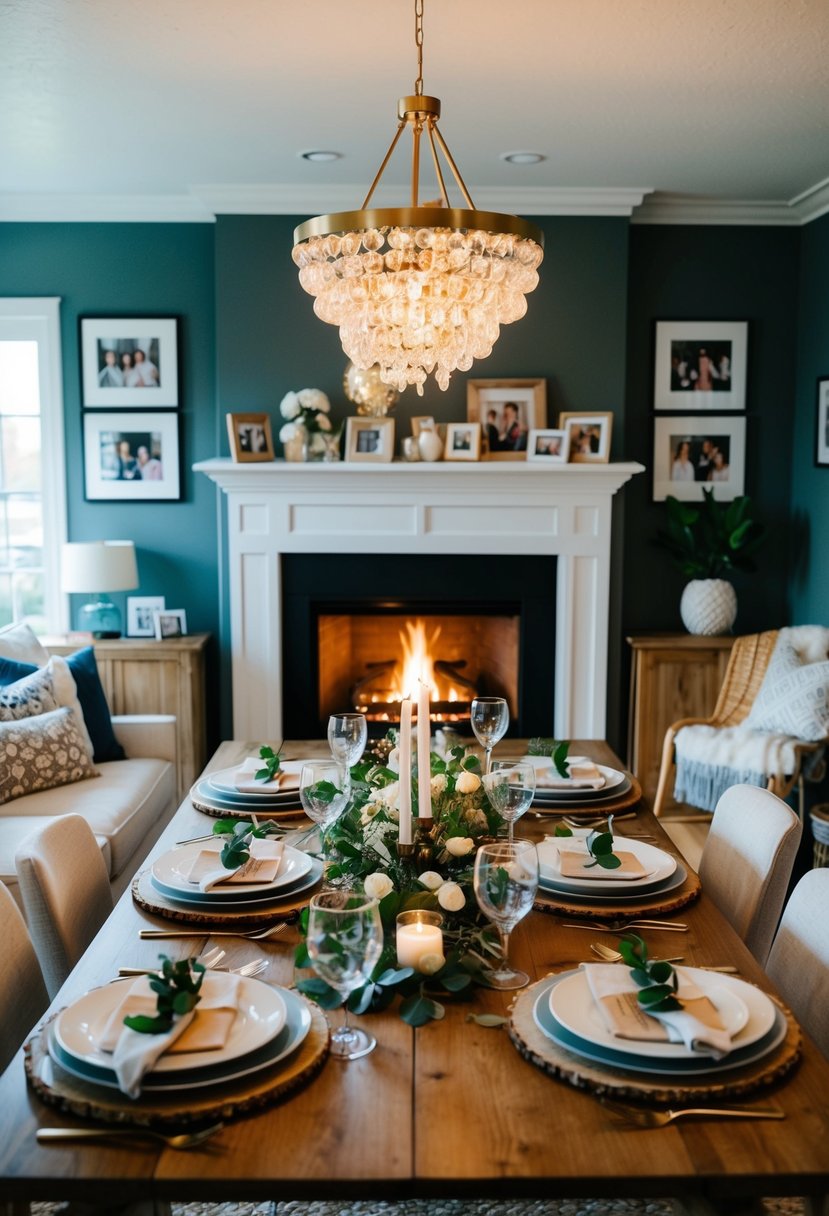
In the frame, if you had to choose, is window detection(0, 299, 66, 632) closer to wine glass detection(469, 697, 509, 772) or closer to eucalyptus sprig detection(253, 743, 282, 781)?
eucalyptus sprig detection(253, 743, 282, 781)

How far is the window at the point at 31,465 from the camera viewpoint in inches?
191

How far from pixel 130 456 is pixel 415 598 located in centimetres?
138

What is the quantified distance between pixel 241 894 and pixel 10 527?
11.6 ft

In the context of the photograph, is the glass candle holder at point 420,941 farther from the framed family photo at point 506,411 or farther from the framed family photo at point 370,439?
the framed family photo at point 506,411

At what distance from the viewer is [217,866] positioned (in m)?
2.00

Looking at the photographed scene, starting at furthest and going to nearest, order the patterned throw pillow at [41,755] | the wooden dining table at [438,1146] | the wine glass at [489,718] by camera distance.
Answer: the patterned throw pillow at [41,755], the wine glass at [489,718], the wooden dining table at [438,1146]

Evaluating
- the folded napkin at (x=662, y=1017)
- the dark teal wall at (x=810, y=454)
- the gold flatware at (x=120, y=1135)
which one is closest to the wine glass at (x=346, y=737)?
the folded napkin at (x=662, y=1017)

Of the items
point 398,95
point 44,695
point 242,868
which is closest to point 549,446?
point 398,95

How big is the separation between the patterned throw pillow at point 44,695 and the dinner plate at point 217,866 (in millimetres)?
1608

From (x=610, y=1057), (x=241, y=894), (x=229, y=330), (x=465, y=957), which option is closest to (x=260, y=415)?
(x=229, y=330)

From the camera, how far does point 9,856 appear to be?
A: 9.72 feet

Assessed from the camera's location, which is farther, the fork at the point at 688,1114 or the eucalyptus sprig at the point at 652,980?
the eucalyptus sprig at the point at 652,980

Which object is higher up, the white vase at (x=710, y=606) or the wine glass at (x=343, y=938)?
the white vase at (x=710, y=606)

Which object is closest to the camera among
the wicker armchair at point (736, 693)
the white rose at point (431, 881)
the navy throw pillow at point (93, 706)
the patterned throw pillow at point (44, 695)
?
the white rose at point (431, 881)
